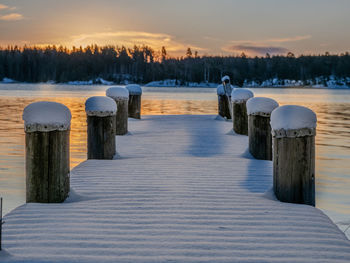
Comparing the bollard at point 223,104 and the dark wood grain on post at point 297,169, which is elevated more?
the bollard at point 223,104

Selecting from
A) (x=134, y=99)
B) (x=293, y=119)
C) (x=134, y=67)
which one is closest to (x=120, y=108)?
(x=134, y=99)

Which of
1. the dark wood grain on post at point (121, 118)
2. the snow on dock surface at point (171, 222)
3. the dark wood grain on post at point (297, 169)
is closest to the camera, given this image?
the snow on dock surface at point (171, 222)

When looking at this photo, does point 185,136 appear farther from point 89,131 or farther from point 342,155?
point 342,155

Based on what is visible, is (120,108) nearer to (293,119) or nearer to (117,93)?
(117,93)

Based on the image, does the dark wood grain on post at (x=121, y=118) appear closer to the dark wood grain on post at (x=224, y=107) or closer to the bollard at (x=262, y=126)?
the bollard at (x=262, y=126)

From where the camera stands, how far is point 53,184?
15.4 feet

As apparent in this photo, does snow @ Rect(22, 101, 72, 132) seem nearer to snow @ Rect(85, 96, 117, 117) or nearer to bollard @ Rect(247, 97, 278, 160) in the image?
snow @ Rect(85, 96, 117, 117)

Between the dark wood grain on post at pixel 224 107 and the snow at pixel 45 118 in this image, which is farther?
the dark wood grain on post at pixel 224 107

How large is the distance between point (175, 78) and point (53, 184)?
160198 millimetres

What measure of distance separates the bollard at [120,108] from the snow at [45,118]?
6.38m

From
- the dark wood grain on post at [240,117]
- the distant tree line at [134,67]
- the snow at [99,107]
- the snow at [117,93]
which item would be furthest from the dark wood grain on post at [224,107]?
the distant tree line at [134,67]

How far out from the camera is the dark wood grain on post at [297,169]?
189 inches

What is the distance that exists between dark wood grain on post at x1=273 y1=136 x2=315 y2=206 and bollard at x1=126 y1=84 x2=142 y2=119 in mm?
10908

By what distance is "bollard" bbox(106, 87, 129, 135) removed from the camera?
444 inches
